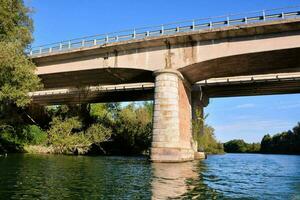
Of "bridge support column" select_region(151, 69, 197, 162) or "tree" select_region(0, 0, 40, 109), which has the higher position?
"tree" select_region(0, 0, 40, 109)

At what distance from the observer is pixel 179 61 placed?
35469 millimetres

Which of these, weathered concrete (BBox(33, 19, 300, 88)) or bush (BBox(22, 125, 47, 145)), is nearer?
weathered concrete (BBox(33, 19, 300, 88))

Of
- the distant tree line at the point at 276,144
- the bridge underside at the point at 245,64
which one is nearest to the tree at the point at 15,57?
the bridge underside at the point at 245,64

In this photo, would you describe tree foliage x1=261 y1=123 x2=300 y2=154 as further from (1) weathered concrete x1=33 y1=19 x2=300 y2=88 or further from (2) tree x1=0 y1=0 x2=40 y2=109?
(2) tree x1=0 y1=0 x2=40 y2=109

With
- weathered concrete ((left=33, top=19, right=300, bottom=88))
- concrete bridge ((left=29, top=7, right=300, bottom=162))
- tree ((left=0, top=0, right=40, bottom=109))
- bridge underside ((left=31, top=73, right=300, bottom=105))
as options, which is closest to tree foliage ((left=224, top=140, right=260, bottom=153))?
bridge underside ((left=31, top=73, right=300, bottom=105))

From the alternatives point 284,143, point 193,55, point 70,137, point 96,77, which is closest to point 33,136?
point 70,137

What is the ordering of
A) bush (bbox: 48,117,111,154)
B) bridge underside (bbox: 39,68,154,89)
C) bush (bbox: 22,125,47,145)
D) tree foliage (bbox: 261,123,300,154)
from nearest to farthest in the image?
bridge underside (bbox: 39,68,154,89)
bush (bbox: 48,117,111,154)
bush (bbox: 22,125,47,145)
tree foliage (bbox: 261,123,300,154)

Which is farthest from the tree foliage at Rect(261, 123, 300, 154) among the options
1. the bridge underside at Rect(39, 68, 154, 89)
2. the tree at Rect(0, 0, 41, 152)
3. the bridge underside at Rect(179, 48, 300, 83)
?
the tree at Rect(0, 0, 41, 152)

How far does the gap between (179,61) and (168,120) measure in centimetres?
635

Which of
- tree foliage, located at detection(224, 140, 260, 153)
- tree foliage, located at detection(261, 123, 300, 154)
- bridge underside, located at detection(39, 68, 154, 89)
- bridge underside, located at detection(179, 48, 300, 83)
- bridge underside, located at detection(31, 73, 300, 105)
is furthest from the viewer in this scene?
tree foliage, located at detection(224, 140, 260, 153)

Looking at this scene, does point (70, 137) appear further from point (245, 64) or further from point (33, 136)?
point (245, 64)

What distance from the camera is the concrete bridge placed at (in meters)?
32.4

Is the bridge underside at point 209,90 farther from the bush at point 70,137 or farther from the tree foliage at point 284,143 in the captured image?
the tree foliage at point 284,143

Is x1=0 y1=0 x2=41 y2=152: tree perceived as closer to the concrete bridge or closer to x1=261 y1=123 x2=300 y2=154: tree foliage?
the concrete bridge
